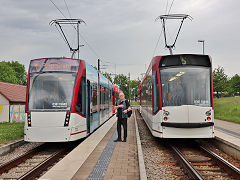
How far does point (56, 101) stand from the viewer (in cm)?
885

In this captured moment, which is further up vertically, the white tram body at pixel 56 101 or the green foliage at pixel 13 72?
the green foliage at pixel 13 72

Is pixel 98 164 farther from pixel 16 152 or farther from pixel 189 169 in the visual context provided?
pixel 16 152

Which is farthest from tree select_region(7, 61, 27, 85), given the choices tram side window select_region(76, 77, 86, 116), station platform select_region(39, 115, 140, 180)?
station platform select_region(39, 115, 140, 180)

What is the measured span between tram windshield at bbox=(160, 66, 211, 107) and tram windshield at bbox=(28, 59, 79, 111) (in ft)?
10.9

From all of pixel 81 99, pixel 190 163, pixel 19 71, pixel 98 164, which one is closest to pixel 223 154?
pixel 190 163

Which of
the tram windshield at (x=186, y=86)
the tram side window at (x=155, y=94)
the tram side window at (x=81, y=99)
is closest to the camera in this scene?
the tram windshield at (x=186, y=86)

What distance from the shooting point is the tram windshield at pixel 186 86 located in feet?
28.4

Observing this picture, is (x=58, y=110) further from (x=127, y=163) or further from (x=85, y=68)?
(x=127, y=163)

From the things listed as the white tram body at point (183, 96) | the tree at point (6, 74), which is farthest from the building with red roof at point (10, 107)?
the tree at point (6, 74)

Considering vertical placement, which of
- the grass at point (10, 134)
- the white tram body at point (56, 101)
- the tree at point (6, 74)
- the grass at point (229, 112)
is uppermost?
the tree at point (6, 74)

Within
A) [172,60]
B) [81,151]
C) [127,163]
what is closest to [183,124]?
[172,60]

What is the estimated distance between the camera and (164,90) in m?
8.88

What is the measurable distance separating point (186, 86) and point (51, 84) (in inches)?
188

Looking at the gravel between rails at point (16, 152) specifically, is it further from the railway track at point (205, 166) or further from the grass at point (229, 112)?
the grass at point (229, 112)
